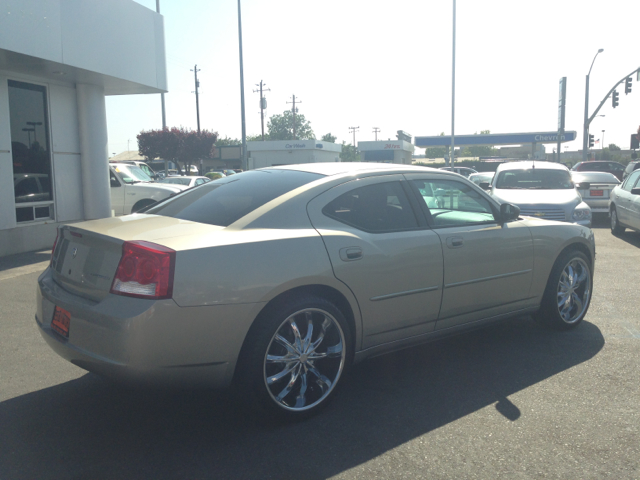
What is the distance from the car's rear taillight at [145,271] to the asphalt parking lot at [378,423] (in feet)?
1.92

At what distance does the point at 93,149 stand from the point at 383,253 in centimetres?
907

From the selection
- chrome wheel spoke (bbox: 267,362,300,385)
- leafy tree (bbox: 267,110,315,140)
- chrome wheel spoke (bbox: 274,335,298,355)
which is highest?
leafy tree (bbox: 267,110,315,140)

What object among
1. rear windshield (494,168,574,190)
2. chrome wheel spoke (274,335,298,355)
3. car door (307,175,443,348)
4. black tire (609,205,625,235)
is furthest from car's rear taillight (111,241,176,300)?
black tire (609,205,625,235)

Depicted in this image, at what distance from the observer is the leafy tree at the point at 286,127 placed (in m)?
119

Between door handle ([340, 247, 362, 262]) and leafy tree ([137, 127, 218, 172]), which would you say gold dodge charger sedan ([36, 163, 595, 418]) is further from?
leafy tree ([137, 127, 218, 172])

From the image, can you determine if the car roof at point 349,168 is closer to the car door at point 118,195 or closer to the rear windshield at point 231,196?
the rear windshield at point 231,196

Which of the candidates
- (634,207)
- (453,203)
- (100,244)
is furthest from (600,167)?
(100,244)

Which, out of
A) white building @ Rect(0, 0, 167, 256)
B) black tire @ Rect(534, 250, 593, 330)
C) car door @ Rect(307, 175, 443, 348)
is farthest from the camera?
white building @ Rect(0, 0, 167, 256)

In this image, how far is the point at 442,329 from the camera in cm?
410

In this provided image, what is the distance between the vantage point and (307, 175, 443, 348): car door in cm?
351

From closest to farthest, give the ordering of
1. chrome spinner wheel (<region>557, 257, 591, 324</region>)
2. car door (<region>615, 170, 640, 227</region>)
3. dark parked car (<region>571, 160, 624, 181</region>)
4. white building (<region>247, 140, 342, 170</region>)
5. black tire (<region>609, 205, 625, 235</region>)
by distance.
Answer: chrome spinner wheel (<region>557, 257, 591, 324</region>) → car door (<region>615, 170, 640, 227</region>) → black tire (<region>609, 205, 625, 235</region>) → dark parked car (<region>571, 160, 624, 181</region>) → white building (<region>247, 140, 342, 170</region>)

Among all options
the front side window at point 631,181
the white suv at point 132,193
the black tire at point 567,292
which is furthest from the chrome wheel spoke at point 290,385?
the white suv at point 132,193

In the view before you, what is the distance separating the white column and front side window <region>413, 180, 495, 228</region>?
Result: 8.40 metres

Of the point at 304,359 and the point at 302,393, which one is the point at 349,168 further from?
the point at 302,393
